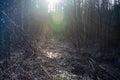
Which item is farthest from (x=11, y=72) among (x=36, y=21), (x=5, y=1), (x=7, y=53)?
(x=36, y=21)

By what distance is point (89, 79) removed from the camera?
9109 millimetres

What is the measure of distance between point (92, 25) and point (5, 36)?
67.3 feet

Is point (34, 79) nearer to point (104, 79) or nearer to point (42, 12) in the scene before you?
point (104, 79)

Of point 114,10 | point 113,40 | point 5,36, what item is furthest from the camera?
point 114,10

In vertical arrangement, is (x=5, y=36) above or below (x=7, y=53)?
above

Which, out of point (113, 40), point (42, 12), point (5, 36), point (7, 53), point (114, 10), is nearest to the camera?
point (7, 53)

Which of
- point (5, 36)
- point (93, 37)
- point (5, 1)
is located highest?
point (5, 1)

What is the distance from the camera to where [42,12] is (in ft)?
145

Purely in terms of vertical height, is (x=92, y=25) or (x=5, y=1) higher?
(x=5, y=1)

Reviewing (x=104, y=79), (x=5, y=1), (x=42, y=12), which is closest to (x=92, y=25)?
(x=42, y=12)

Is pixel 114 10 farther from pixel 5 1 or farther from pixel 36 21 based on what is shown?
pixel 5 1

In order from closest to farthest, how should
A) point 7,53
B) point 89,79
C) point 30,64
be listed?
point 89,79 < point 30,64 < point 7,53

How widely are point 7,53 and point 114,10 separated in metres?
28.6

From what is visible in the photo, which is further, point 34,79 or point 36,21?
point 36,21
